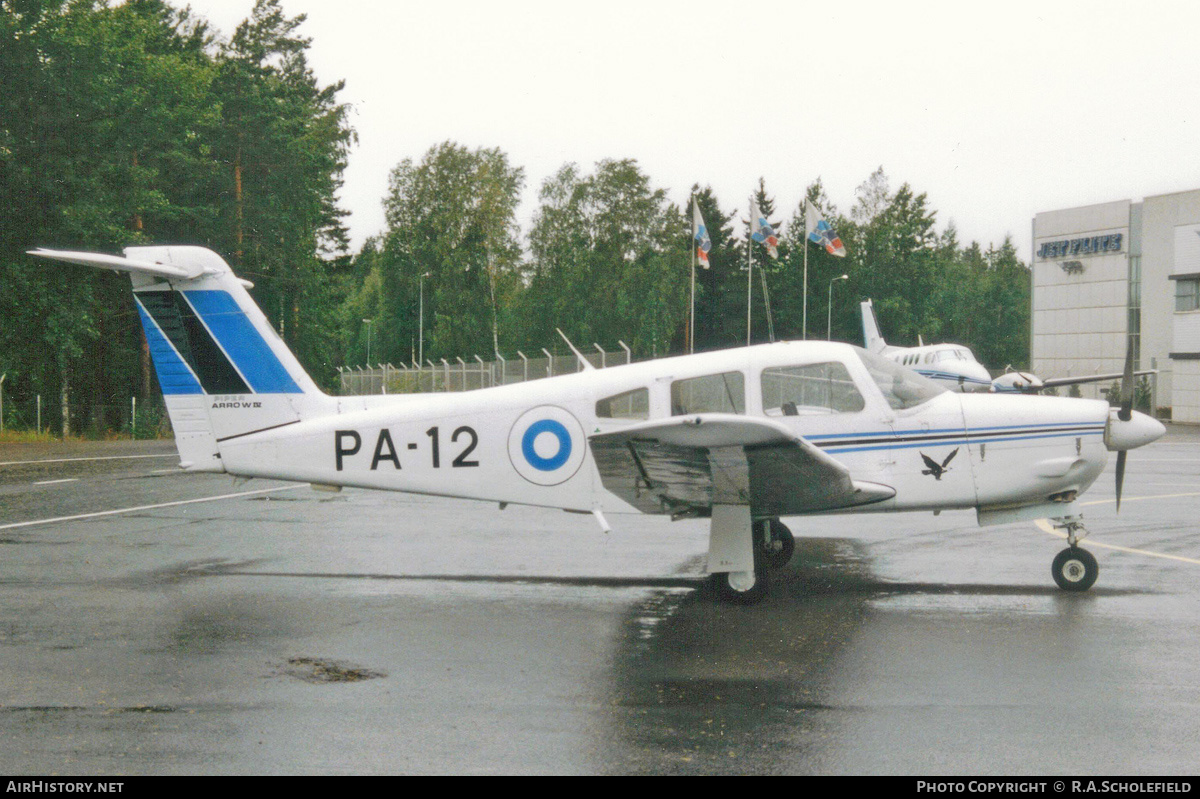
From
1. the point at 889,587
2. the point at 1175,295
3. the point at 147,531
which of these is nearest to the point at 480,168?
the point at 1175,295

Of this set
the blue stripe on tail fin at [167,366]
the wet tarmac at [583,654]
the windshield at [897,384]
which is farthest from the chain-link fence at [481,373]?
the windshield at [897,384]

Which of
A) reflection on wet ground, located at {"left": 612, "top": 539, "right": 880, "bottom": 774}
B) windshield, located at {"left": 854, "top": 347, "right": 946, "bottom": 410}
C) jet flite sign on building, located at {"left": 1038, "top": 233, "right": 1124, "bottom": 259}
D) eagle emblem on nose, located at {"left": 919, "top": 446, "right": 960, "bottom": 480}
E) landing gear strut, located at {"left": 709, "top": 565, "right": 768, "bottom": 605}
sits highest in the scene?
jet flite sign on building, located at {"left": 1038, "top": 233, "right": 1124, "bottom": 259}

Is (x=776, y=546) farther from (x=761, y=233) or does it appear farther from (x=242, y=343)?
(x=761, y=233)

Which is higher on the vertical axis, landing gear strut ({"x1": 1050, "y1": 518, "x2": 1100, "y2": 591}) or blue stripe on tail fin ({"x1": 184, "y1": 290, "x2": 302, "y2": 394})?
blue stripe on tail fin ({"x1": 184, "y1": 290, "x2": 302, "y2": 394})

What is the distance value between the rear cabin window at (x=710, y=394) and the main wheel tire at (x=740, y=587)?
133cm

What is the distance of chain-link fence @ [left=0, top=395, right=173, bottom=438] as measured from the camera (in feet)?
119

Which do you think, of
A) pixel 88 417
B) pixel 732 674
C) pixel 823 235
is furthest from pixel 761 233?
pixel 732 674

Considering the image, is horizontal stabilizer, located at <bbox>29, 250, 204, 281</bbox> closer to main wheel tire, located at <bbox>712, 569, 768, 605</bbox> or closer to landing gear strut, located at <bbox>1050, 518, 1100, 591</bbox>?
main wheel tire, located at <bbox>712, 569, 768, 605</bbox>

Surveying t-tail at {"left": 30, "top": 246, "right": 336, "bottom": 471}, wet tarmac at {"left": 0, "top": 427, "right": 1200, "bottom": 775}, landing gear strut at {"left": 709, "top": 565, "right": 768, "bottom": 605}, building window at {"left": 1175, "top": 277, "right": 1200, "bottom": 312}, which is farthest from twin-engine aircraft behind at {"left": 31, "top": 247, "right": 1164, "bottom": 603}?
building window at {"left": 1175, "top": 277, "right": 1200, "bottom": 312}

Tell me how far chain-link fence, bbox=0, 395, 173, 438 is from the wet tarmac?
83.3 feet

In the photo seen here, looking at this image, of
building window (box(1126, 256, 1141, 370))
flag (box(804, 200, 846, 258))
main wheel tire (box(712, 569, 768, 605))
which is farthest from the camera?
building window (box(1126, 256, 1141, 370))

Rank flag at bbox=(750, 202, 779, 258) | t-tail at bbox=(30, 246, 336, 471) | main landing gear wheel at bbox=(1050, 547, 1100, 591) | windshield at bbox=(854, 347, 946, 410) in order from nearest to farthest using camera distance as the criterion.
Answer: main landing gear wheel at bbox=(1050, 547, 1100, 591) → windshield at bbox=(854, 347, 946, 410) → t-tail at bbox=(30, 246, 336, 471) → flag at bbox=(750, 202, 779, 258)

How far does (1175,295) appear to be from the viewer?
158ft

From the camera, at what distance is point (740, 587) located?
8.41 meters
